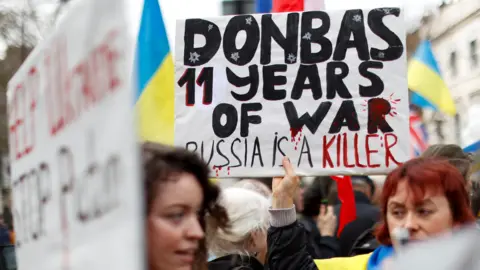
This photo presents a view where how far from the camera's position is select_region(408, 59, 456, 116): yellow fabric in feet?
19.7

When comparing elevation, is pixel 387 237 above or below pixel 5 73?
below

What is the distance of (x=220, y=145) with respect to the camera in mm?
3828

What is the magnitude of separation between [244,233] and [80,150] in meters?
1.82

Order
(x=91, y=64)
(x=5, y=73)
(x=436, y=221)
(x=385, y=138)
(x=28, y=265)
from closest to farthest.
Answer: (x=91, y=64), (x=28, y=265), (x=436, y=221), (x=385, y=138), (x=5, y=73)

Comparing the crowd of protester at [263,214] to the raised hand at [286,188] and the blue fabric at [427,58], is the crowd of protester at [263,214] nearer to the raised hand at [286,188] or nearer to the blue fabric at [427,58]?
the raised hand at [286,188]

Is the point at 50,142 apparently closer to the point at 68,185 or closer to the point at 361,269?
the point at 68,185

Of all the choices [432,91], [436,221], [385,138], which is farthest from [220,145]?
[432,91]

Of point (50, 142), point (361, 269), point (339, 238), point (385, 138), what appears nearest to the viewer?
point (50, 142)

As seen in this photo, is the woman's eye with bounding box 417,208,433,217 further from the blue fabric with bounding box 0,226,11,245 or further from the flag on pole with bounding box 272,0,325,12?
the blue fabric with bounding box 0,226,11,245

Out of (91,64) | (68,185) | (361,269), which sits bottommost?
(361,269)

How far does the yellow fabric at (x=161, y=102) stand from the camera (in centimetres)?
348

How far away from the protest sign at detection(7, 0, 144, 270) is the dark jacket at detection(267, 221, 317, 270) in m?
1.21

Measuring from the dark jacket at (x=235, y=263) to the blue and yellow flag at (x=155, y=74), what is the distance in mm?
540

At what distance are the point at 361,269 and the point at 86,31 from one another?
5.55 feet
